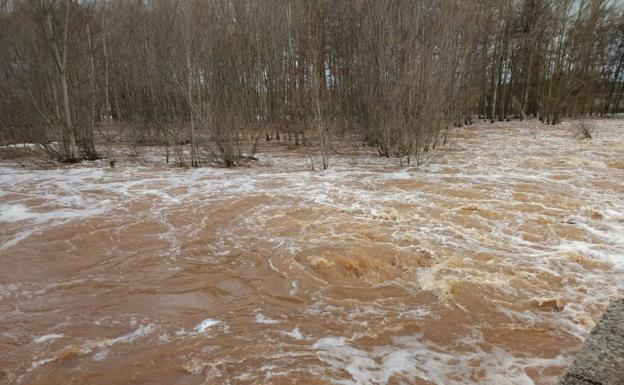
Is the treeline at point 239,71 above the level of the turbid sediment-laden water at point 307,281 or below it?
above

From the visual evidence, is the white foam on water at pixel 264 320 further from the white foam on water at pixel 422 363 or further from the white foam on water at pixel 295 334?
the white foam on water at pixel 422 363

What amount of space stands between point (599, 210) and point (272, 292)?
5.77m

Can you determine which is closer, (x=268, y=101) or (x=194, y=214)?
(x=194, y=214)

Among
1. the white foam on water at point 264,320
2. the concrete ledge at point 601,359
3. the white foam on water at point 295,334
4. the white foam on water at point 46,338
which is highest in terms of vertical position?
the concrete ledge at point 601,359

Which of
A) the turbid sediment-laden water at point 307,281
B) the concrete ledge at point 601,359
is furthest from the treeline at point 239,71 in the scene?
the concrete ledge at point 601,359

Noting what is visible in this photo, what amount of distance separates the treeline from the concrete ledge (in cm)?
909

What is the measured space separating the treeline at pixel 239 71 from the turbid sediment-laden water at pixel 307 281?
3234 millimetres

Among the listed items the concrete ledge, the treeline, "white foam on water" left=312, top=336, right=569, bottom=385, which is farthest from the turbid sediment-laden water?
the treeline

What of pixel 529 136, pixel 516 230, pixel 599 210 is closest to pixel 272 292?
pixel 516 230

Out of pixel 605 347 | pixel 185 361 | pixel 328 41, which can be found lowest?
pixel 185 361

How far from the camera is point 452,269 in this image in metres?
4.80

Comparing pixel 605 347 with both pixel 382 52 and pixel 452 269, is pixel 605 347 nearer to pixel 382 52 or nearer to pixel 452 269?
pixel 452 269

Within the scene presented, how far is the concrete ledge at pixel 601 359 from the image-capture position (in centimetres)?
158

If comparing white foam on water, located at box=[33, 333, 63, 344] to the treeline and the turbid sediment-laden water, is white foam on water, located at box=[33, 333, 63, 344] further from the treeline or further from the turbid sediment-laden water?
the treeline
